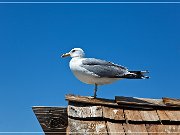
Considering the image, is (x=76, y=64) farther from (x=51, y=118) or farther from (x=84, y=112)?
(x=84, y=112)

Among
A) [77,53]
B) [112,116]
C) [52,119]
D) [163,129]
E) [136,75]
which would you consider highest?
[77,53]

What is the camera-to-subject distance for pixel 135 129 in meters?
4.83

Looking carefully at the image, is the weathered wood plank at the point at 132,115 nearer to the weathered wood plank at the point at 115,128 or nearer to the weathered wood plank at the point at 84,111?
the weathered wood plank at the point at 115,128

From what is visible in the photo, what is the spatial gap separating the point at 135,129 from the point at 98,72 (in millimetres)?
1978

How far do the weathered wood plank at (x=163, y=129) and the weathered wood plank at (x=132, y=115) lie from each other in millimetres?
174

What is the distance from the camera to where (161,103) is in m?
5.62

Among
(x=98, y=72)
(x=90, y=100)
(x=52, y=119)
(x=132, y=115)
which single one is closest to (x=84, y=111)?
(x=90, y=100)

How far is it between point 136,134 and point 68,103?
965 mm

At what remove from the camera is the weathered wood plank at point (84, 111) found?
192 inches

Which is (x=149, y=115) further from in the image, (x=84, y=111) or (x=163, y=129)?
(x=84, y=111)

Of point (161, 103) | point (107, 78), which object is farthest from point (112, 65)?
point (161, 103)

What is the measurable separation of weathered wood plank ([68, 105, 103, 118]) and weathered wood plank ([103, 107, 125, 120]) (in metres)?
0.08

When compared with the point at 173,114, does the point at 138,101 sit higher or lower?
higher

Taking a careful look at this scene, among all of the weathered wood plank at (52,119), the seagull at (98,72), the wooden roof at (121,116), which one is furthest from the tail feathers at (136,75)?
the weathered wood plank at (52,119)
